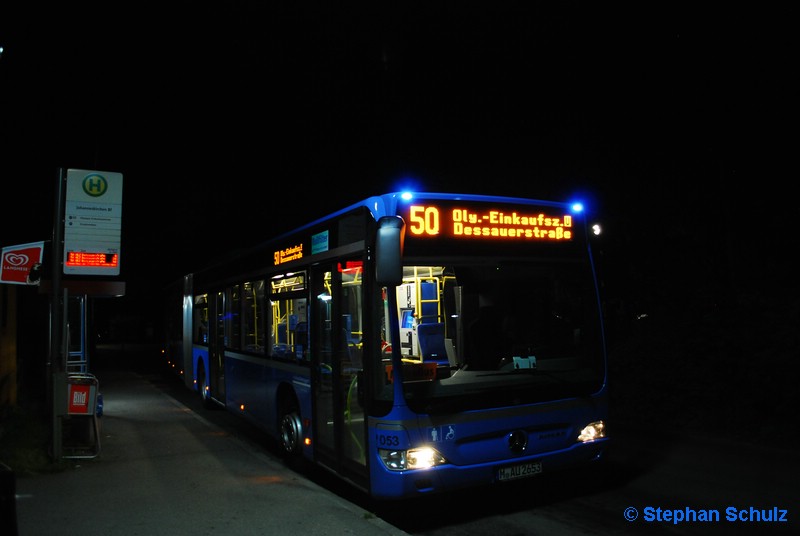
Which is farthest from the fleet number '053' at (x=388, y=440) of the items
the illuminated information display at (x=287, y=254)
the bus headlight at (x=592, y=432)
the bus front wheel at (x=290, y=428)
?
the illuminated information display at (x=287, y=254)

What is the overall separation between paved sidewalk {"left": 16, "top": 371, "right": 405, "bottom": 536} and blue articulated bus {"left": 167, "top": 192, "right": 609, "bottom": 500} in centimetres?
50

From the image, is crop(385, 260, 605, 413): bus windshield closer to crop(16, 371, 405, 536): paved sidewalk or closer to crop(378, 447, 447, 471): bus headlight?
crop(378, 447, 447, 471): bus headlight

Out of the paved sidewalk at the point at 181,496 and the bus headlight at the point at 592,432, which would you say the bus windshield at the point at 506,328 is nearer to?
the bus headlight at the point at 592,432

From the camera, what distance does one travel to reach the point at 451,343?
589 cm

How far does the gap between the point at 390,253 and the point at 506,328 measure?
1.61 meters

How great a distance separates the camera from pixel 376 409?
5301mm

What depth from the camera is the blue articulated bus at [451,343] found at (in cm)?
525

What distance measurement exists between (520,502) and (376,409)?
2.15m

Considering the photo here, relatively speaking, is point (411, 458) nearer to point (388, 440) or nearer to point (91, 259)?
point (388, 440)

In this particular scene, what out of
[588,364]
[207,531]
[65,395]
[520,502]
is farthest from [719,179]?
[65,395]

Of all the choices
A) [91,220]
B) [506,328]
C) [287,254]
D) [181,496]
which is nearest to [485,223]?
[506,328]

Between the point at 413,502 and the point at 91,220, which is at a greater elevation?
the point at 91,220

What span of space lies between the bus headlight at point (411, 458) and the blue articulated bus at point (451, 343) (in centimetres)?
1

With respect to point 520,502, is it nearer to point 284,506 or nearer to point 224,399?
point 284,506
